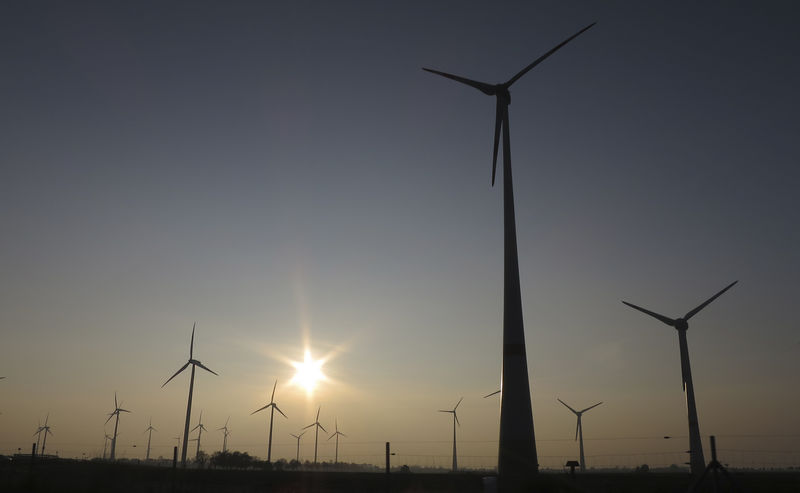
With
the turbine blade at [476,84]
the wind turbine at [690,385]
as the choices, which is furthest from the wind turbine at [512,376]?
the wind turbine at [690,385]

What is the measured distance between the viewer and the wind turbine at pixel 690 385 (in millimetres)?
76375

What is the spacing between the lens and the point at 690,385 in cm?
8081

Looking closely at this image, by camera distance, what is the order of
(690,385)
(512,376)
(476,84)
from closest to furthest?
1. (512,376)
2. (476,84)
3. (690,385)

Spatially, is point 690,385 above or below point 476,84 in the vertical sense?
below

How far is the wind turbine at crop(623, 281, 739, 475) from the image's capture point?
3007 inches

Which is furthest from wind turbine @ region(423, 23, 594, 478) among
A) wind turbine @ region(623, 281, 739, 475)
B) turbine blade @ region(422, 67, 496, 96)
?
wind turbine @ region(623, 281, 739, 475)

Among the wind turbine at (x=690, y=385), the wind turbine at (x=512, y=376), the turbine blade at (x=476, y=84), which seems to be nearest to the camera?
the wind turbine at (x=512, y=376)

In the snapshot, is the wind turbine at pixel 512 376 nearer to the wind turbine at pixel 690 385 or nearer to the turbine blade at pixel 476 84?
the turbine blade at pixel 476 84

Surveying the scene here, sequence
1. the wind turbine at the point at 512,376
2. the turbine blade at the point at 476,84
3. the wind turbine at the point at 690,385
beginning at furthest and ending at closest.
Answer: the wind turbine at the point at 690,385 → the turbine blade at the point at 476,84 → the wind turbine at the point at 512,376

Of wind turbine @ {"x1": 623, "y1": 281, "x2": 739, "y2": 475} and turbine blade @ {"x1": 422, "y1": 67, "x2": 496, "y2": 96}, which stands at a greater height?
turbine blade @ {"x1": 422, "y1": 67, "x2": 496, "y2": 96}

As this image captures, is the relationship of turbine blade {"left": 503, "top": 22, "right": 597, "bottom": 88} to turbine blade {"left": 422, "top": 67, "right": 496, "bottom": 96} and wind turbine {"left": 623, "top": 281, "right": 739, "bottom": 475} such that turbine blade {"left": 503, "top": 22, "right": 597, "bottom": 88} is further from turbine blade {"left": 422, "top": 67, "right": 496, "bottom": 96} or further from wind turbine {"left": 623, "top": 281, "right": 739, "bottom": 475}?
wind turbine {"left": 623, "top": 281, "right": 739, "bottom": 475}

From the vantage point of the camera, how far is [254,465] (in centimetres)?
17762

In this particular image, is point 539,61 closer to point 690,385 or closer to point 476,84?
point 476,84

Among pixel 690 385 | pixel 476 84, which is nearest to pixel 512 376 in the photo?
pixel 476 84
